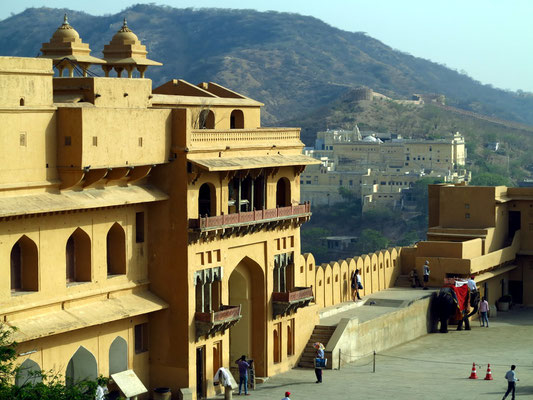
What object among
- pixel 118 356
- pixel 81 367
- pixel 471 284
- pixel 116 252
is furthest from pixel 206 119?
pixel 471 284

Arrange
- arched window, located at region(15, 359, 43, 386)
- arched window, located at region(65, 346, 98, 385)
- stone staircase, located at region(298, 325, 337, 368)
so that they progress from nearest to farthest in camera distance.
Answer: arched window, located at region(15, 359, 43, 386) → arched window, located at region(65, 346, 98, 385) → stone staircase, located at region(298, 325, 337, 368)

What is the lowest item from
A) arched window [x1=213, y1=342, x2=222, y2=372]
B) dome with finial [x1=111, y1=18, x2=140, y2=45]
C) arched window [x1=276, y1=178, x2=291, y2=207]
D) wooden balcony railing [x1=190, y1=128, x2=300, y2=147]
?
arched window [x1=213, y1=342, x2=222, y2=372]

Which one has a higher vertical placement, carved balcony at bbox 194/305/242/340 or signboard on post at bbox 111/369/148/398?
carved balcony at bbox 194/305/242/340

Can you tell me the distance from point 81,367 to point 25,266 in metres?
2.68

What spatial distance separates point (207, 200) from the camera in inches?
1196

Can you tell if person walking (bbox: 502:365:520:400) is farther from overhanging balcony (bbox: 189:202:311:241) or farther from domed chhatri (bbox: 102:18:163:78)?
domed chhatri (bbox: 102:18:163:78)

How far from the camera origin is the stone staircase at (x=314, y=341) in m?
34.2

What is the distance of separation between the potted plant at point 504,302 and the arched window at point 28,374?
23.4 m

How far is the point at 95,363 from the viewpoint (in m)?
27.3

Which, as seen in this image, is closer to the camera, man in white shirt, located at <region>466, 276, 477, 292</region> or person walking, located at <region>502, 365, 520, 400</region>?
person walking, located at <region>502, 365, 520, 400</region>

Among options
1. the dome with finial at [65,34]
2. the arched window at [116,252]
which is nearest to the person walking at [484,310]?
the arched window at [116,252]

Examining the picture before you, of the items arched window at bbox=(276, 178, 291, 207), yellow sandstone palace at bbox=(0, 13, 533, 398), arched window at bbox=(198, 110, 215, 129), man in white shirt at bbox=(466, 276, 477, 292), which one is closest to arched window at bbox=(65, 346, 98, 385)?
yellow sandstone palace at bbox=(0, 13, 533, 398)

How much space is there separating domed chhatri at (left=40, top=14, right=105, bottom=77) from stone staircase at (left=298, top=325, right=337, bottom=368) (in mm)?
9462

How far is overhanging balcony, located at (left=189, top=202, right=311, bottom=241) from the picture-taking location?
29.0 meters
